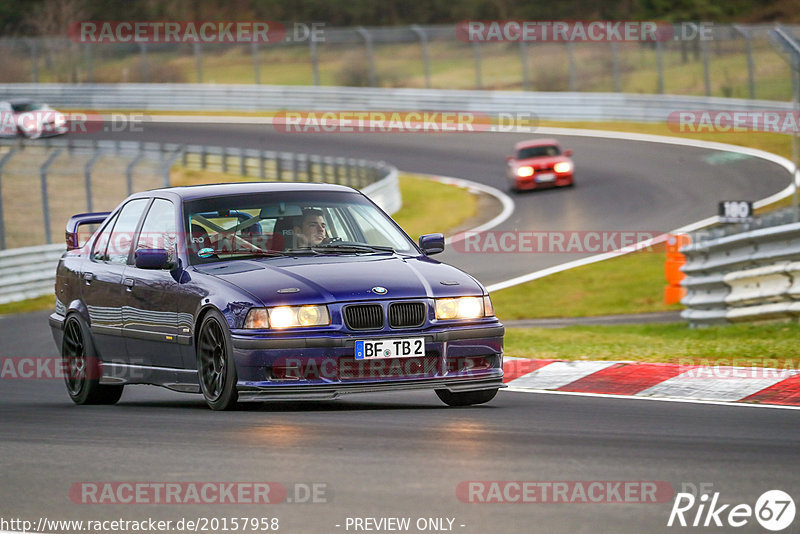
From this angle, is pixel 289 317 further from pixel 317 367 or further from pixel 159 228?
pixel 159 228

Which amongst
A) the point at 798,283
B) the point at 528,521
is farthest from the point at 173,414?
the point at 798,283

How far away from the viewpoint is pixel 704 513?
18.7ft

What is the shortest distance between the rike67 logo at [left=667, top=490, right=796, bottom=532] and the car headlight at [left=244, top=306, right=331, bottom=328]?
124 inches

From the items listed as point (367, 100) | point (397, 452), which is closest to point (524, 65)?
point (367, 100)

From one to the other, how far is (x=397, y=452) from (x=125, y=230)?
4129 mm

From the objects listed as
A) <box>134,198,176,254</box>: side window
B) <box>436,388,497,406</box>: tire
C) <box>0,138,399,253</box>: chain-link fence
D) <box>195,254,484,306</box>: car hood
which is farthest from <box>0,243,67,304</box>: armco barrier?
<box>436,388,497,406</box>: tire

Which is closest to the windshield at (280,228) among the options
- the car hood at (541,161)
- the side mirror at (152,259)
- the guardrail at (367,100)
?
the side mirror at (152,259)

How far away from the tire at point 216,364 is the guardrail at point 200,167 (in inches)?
553

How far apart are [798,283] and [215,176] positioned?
26.3 m

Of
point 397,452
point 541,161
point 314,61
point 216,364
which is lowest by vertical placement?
point 541,161

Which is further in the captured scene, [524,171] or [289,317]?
[524,171]

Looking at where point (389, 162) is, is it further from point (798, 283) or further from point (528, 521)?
point (528, 521)

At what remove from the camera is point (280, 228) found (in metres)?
9.64

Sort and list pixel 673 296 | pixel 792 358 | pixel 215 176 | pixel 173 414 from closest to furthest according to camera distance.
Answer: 1. pixel 173 414
2. pixel 792 358
3. pixel 673 296
4. pixel 215 176
